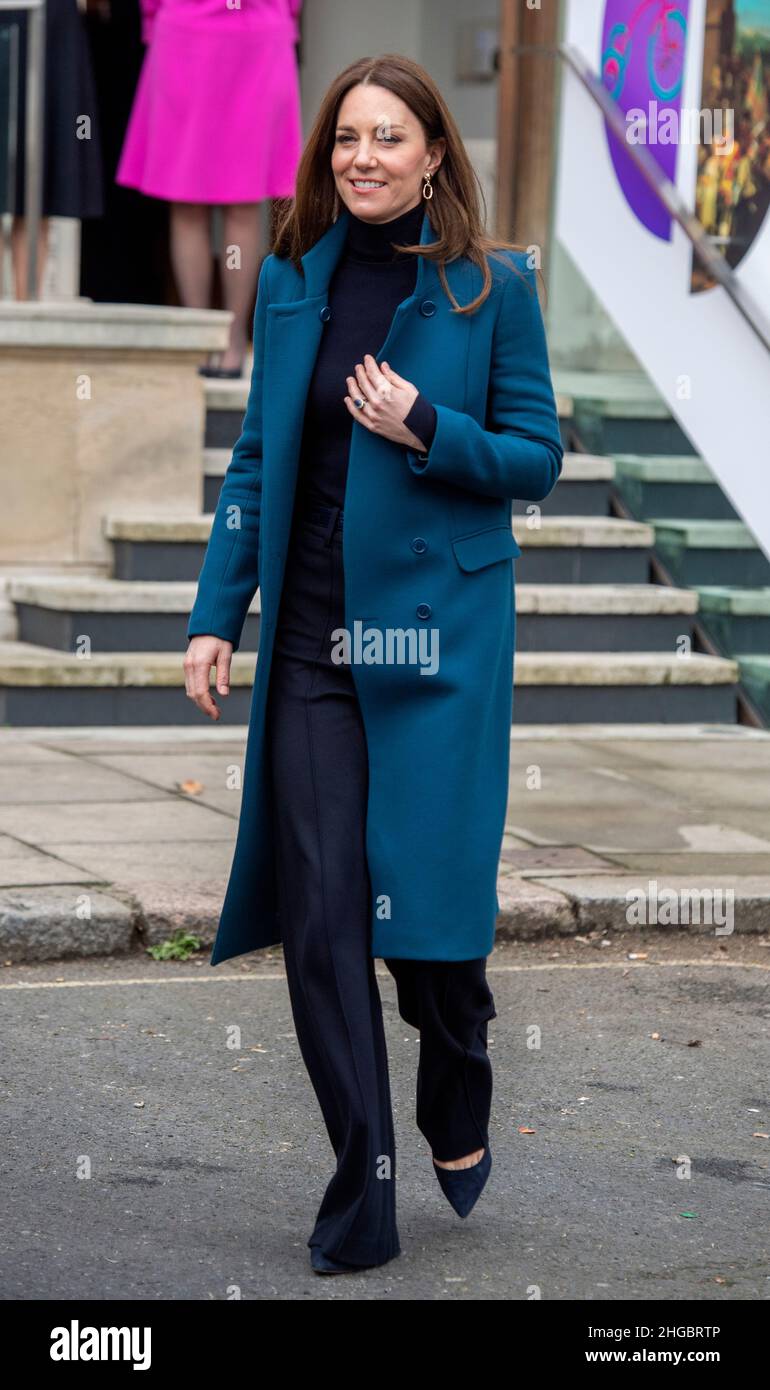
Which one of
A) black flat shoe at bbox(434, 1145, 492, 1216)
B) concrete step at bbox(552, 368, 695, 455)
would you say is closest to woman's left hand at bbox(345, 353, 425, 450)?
black flat shoe at bbox(434, 1145, 492, 1216)

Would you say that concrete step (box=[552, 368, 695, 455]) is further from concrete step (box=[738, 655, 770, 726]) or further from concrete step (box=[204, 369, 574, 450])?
concrete step (box=[738, 655, 770, 726])

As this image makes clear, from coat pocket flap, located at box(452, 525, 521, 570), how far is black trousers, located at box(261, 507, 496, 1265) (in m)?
0.20

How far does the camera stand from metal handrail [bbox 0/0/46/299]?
9.32m

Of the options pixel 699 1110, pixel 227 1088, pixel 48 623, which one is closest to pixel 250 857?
pixel 227 1088

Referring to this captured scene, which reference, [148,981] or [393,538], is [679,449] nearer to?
[148,981]

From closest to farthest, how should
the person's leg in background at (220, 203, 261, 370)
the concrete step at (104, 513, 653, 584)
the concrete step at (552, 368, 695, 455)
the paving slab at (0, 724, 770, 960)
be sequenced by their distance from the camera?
the paving slab at (0, 724, 770, 960), the concrete step at (104, 513, 653, 584), the person's leg in background at (220, 203, 261, 370), the concrete step at (552, 368, 695, 455)

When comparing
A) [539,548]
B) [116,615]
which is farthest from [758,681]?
[116,615]

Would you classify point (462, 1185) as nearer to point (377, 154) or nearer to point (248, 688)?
point (377, 154)

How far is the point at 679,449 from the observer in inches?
415

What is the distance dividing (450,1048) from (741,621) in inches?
241

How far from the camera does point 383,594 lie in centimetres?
367

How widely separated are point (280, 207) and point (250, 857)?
45.1 inches

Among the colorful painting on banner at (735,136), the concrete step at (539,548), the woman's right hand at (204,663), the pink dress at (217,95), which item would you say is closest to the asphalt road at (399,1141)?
the woman's right hand at (204,663)

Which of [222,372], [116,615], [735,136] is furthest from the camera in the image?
[735,136]
